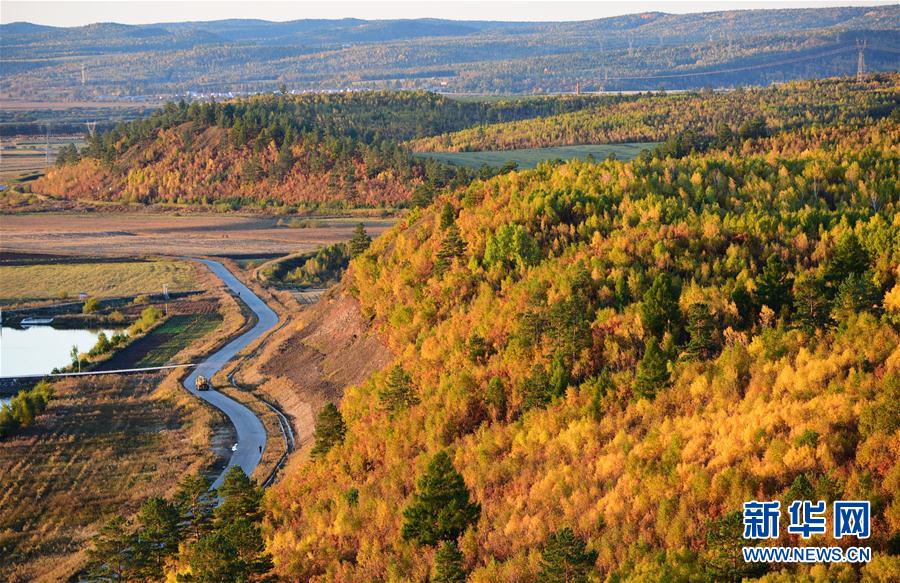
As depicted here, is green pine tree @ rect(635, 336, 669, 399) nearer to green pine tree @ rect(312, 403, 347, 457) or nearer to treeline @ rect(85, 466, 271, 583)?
treeline @ rect(85, 466, 271, 583)

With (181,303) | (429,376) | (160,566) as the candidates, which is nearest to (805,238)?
(429,376)

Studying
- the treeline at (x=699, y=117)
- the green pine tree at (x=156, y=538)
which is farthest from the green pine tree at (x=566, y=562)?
the treeline at (x=699, y=117)

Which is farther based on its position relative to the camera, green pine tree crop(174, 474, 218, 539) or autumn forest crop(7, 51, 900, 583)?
green pine tree crop(174, 474, 218, 539)

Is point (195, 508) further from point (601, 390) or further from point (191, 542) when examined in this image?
point (601, 390)

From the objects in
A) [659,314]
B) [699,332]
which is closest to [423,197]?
[659,314]

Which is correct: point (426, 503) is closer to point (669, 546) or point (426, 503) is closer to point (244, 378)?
point (669, 546)

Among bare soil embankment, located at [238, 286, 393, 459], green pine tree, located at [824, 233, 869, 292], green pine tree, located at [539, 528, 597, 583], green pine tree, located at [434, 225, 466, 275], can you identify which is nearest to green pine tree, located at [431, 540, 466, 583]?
green pine tree, located at [539, 528, 597, 583]
